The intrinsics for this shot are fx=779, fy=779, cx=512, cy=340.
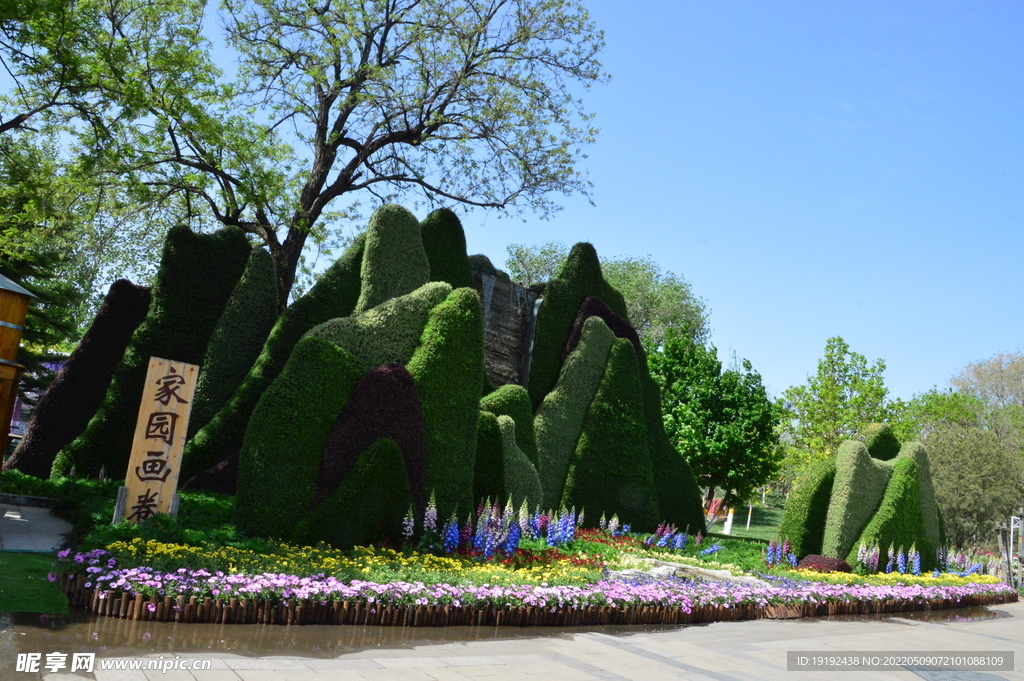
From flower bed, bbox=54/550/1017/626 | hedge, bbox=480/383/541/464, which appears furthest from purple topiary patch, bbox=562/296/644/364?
flower bed, bbox=54/550/1017/626

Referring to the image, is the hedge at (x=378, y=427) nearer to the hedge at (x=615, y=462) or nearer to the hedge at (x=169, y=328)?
the hedge at (x=169, y=328)

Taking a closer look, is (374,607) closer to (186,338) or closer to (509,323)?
(186,338)

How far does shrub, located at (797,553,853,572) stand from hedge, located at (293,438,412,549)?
853cm

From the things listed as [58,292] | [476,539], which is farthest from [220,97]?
[476,539]

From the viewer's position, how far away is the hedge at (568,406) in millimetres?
15703

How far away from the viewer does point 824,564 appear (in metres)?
14.5

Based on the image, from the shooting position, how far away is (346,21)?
18594mm

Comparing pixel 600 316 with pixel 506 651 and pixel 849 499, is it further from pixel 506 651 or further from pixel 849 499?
pixel 506 651

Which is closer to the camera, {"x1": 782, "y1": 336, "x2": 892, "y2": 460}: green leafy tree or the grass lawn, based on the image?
the grass lawn

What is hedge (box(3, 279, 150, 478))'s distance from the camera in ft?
43.9

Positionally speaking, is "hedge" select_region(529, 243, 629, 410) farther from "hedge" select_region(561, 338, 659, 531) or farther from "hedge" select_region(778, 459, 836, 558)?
"hedge" select_region(778, 459, 836, 558)

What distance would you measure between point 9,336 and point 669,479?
12.7 metres

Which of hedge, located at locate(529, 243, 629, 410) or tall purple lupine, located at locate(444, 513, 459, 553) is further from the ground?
hedge, located at locate(529, 243, 629, 410)

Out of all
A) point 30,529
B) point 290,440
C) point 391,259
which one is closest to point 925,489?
point 391,259
